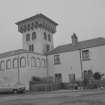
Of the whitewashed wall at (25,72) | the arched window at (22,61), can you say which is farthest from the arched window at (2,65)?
the arched window at (22,61)

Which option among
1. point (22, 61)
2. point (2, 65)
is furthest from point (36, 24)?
point (2, 65)

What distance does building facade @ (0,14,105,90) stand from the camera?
32.5m

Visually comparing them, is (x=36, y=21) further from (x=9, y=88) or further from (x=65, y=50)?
(x=9, y=88)

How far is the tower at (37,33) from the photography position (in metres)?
41.4

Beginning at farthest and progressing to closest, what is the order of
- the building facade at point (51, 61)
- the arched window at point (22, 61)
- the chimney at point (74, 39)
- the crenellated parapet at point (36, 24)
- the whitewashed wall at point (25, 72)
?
the crenellated parapet at point (36, 24)
the chimney at point (74, 39)
the arched window at point (22, 61)
the whitewashed wall at point (25, 72)
the building facade at point (51, 61)

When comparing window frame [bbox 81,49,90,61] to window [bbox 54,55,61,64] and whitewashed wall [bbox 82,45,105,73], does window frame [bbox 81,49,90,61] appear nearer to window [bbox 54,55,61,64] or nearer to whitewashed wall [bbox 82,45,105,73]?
whitewashed wall [bbox 82,45,105,73]

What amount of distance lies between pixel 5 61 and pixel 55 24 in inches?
680

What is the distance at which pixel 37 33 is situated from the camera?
41625 mm

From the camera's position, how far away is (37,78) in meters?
33.8

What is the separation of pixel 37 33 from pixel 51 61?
27.0 ft

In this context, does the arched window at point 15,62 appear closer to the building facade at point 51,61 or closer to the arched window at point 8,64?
the building facade at point 51,61

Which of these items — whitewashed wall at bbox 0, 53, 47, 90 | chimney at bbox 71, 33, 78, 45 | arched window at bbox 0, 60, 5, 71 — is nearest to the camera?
whitewashed wall at bbox 0, 53, 47, 90

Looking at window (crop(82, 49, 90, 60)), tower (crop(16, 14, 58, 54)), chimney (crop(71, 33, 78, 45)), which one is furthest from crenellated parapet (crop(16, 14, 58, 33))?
window (crop(82, 49, 90, 60))

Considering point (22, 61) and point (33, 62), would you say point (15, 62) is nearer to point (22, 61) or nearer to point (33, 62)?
point (22, 61)
